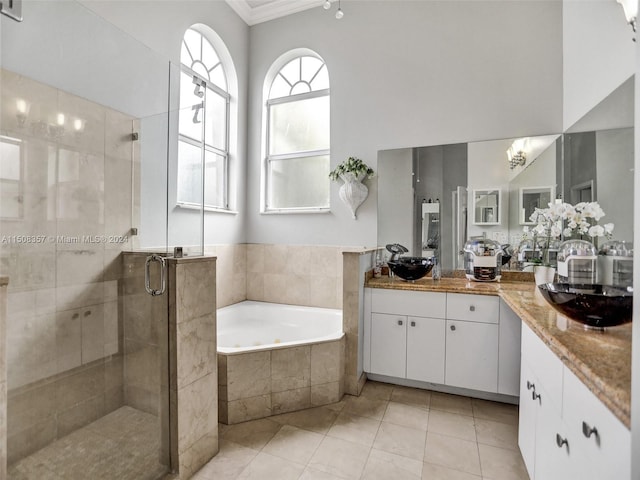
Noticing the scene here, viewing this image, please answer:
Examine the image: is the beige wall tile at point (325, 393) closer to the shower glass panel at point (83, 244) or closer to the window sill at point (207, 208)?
the shower glass panel at point (83, 244)

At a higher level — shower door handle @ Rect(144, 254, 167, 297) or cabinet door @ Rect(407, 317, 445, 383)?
shower door handle @ Rect(144, 254, 167, 297)

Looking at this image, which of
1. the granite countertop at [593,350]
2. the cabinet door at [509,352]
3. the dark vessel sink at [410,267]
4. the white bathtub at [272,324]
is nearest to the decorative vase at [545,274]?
the cabinet door at [509,352]

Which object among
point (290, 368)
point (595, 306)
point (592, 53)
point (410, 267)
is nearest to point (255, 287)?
point (290, 368)

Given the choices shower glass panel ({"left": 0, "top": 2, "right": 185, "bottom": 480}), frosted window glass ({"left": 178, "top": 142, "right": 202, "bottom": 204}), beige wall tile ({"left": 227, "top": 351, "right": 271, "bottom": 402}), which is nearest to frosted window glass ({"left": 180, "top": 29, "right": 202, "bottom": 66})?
shower glass panel ({"left": 0, "top": 2, "right": 185, "bottom": 480})

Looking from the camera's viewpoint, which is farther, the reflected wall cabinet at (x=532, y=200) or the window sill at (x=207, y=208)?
the reflected wall cabinet at (x=532, y=200)

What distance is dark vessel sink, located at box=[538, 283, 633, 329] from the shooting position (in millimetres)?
966

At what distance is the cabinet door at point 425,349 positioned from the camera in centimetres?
233

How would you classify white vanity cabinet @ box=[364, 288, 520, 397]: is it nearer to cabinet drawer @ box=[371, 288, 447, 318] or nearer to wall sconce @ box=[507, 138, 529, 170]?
cabinet drawer @ box=[371, 288, 447, 318]

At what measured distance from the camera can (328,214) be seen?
3.23 m

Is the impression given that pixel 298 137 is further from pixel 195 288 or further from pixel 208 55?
pixel 195 288

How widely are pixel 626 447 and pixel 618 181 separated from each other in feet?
5.71

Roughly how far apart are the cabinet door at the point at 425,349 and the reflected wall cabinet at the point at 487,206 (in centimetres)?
96

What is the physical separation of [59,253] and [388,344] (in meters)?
2.13

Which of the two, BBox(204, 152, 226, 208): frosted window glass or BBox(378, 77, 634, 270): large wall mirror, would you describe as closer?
BBox(378, 77, 634, 270): large wall mirror
